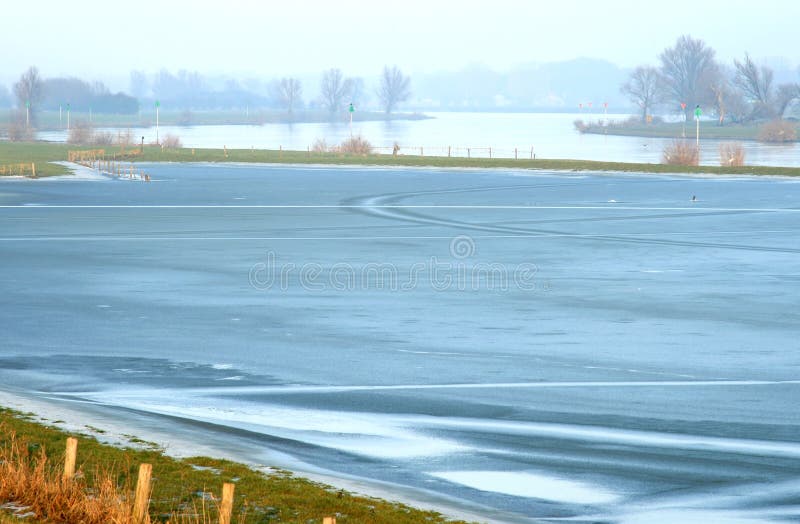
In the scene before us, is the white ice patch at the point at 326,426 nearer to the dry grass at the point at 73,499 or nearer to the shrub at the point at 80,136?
the dry grass at the point at 73,499

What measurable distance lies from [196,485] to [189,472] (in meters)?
0.44

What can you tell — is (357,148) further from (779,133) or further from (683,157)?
(779,133)

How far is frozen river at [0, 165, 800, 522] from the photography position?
11133 mm

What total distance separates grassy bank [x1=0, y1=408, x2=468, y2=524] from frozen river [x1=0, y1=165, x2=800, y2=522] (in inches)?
34.3

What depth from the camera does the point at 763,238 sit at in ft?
108

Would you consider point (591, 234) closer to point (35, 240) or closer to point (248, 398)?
point (35, 240)

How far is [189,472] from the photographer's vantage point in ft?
34.3

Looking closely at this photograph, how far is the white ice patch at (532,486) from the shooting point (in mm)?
10164

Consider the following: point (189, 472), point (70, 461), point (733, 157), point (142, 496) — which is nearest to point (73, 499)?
point (70, 461)

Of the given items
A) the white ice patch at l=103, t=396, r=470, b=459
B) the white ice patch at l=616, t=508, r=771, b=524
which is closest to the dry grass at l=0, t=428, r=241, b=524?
the white ice patch at l=103, t=396, r=470, b=459

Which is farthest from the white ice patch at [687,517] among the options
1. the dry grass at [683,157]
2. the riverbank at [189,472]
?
the dry grass at [683,157]

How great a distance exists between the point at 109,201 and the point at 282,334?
31933 mm

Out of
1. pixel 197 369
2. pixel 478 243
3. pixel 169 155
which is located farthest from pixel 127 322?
pixel 169 155

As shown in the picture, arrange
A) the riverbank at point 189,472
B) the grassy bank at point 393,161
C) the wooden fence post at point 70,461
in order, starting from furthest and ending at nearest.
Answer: the grassy bank at point 393,161, the riverbank at point 189,472, the wooden fence post at point 70,461
